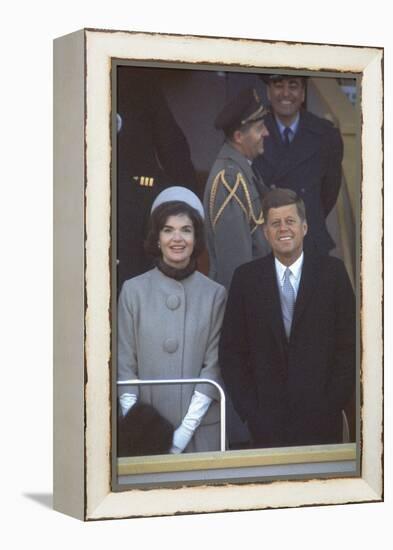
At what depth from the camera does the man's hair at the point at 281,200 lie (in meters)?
10.2

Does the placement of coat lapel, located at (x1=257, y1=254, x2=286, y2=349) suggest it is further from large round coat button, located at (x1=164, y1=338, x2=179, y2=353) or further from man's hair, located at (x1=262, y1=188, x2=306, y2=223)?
large round coat button, located at (x1=164, y1=338, x2=179, y2=353)

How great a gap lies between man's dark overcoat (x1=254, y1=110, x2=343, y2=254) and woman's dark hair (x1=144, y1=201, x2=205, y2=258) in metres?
0.47

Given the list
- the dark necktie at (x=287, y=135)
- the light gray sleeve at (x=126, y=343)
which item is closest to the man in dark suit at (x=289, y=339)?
the dark necktie at (x=287, y=135)

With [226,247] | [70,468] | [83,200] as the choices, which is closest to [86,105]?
[83,200]

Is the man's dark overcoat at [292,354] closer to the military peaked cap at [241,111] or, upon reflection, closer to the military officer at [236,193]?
the military officer at [236,193]

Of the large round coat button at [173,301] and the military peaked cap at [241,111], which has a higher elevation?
the military peaked cap at [241,111]

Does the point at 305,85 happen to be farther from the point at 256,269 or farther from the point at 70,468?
the point at 70,468

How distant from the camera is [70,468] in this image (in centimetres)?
982

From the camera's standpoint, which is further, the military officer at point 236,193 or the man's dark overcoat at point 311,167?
the man's dark overcoat at point 311,167

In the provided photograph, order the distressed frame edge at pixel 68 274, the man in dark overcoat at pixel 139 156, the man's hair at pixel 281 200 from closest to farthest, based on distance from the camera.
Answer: the distressed frame edge at pixel 68 274
the man in dark overcoat at pixel 139 156
the man's hair at pixel 281 200

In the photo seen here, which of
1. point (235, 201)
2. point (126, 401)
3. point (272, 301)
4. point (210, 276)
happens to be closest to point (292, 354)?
point (272, 301)

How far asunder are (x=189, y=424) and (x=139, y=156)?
1.37 meters

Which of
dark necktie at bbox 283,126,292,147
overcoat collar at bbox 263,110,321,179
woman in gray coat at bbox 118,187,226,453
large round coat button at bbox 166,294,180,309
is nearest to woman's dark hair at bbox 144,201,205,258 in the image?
woman in gray coat at bbox 118,187,226,453

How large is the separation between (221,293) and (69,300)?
811 millimetres
